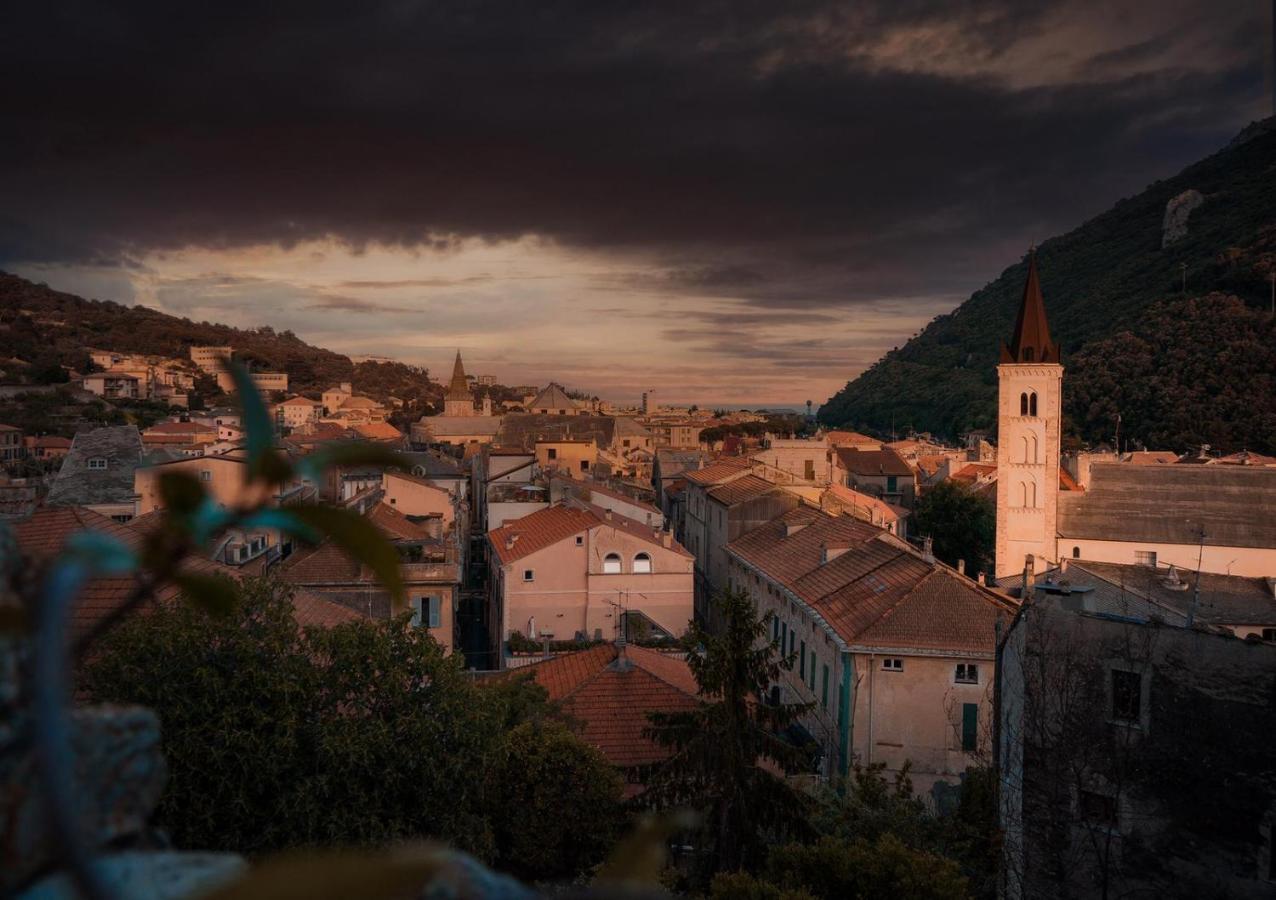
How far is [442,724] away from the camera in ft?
41.1

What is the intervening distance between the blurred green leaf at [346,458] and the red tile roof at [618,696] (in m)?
18.7

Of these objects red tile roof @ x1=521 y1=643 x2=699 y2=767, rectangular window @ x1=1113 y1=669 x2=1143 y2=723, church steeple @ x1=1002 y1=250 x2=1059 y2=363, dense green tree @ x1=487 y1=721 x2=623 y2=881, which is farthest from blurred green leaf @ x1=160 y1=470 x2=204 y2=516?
church steeple @ x1=1002 y1=250 x2=1059 y2=363

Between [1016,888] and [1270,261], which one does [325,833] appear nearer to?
[1016,888]

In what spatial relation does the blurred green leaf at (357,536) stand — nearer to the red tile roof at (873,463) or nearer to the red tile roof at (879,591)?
the red tile roof at (879,591)

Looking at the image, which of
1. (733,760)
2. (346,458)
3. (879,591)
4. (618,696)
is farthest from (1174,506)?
A: (346,458)

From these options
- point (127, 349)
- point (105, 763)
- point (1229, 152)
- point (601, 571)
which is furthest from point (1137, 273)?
point (127, 349)

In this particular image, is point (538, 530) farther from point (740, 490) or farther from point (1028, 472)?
point (1028, 472)

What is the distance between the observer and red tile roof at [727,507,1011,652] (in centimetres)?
2242

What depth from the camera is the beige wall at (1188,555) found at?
1762 inches

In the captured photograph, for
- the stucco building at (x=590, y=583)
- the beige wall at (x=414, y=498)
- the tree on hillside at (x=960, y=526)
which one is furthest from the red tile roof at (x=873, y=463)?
the stucco building at (x=590, y=583)

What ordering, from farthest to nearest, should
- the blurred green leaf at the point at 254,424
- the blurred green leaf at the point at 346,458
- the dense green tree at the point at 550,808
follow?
the dense green tree at the point at 550,808 → the blurred green leaf at the point at 346,458 → the blurred green leaf at the point at 254,424

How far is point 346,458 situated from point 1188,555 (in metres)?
53.7

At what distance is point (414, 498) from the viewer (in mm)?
39250

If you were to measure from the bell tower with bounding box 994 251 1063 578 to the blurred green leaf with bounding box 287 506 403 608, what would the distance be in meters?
51.4
